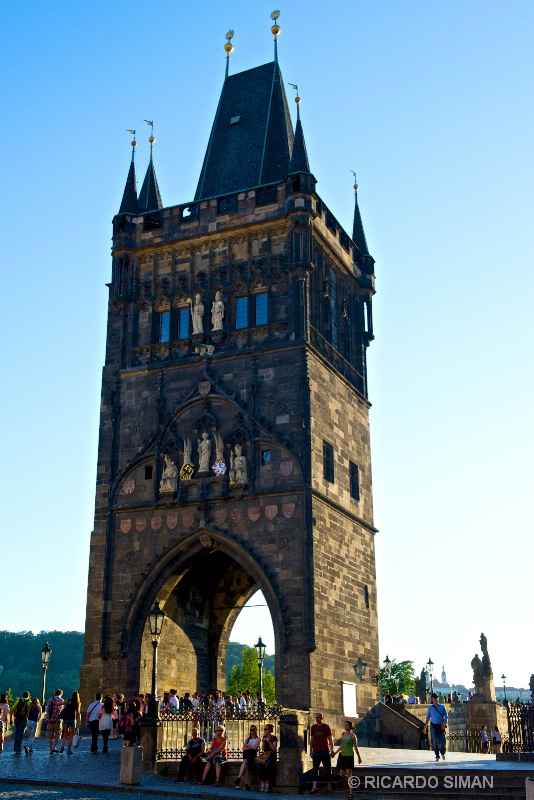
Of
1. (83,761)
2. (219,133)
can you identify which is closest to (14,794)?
(83,761)

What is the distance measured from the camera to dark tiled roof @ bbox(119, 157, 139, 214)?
3603cm

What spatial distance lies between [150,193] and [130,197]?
166cm

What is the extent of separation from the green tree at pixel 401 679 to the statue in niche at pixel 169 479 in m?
34.0

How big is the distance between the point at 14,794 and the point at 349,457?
62.9ft

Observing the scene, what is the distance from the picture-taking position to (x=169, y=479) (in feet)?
103

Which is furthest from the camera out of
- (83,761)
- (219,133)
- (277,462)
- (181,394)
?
(219,133)

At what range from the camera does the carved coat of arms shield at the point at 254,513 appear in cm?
3017

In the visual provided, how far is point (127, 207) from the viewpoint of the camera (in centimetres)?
3606

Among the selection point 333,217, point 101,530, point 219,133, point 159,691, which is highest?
point 219,133

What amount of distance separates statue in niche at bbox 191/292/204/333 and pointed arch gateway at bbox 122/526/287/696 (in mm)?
6769

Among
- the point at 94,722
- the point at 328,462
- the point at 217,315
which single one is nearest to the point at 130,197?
the point at 217,315

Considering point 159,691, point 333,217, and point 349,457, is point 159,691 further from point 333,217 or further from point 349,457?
point 333,217

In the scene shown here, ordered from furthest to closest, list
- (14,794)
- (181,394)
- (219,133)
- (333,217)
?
(219,133)
(333,217)
(181,394)
(14,794)

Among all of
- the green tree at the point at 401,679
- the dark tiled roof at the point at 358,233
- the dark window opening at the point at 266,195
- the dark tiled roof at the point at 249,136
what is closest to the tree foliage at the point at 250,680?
the green tree at the point at 401,679
